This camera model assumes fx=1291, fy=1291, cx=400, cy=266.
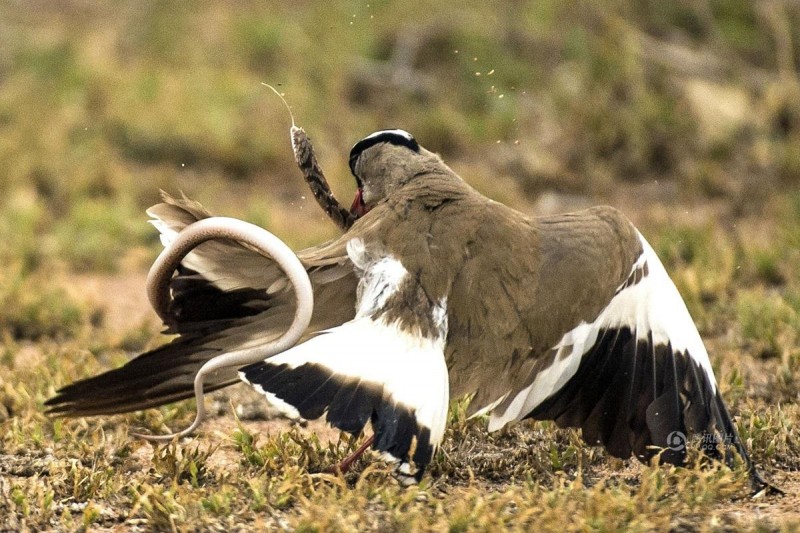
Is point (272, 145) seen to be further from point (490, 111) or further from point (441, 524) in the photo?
point (441, 524)

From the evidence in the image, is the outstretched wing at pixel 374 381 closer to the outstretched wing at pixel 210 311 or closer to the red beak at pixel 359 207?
the outstretched wing at pixel 210 311

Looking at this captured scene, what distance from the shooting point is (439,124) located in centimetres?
812

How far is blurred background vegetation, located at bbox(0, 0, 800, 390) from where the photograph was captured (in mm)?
6285

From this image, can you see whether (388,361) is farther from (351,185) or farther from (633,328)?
(351,185)

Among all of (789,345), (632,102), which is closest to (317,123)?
(632,102)

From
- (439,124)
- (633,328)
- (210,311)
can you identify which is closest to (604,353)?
(633,328)

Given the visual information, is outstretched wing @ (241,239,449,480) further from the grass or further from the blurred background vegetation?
the blurred background vegetation

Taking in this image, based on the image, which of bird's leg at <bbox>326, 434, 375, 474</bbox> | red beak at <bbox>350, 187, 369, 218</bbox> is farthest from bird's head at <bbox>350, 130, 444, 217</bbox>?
bird's leg at <bbox>326, 434, 375, 474</bbox>

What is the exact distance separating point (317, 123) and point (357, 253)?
4696 mm

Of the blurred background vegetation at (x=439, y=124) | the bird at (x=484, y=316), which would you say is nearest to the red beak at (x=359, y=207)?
the bird at (x=484, y=316)

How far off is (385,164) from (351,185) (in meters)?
3.02

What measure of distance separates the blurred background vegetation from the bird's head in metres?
1.80

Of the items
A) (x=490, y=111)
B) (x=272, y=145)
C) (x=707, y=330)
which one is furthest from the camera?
(x=490, y=111)

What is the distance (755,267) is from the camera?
19.0 ft
